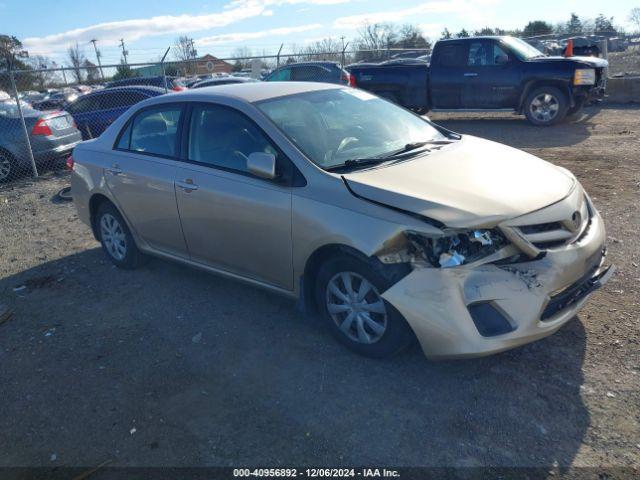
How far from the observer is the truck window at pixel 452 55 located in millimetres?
12758

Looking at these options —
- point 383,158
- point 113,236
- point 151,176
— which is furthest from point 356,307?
point 113,236

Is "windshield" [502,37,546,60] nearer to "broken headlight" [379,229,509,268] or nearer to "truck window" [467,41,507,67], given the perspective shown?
"truck window" [467,41,507,67]

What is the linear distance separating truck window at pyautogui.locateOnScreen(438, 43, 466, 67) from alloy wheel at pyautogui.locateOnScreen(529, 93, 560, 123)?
1.87 meters

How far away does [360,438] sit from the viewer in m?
3.09

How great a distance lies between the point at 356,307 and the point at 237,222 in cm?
119

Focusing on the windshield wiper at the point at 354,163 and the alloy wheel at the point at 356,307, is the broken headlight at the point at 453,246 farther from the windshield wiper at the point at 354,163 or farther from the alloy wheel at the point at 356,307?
the windshield wiper at the point at 354,163

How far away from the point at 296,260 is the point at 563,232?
1.75 meters

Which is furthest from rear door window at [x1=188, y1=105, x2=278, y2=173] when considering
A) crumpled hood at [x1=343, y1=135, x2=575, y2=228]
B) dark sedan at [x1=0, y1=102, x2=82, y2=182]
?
dark sedan at [x1=0, y1=102, x2=82, y2=182]

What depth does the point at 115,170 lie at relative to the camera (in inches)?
212

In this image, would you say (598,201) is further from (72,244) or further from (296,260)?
(72,244)

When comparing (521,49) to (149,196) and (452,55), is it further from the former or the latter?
(149,196)

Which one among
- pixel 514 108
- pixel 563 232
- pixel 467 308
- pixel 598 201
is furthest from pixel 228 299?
pixel 514 108

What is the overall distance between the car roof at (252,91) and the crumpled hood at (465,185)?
1.22m

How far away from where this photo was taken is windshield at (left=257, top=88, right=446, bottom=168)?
414cm
